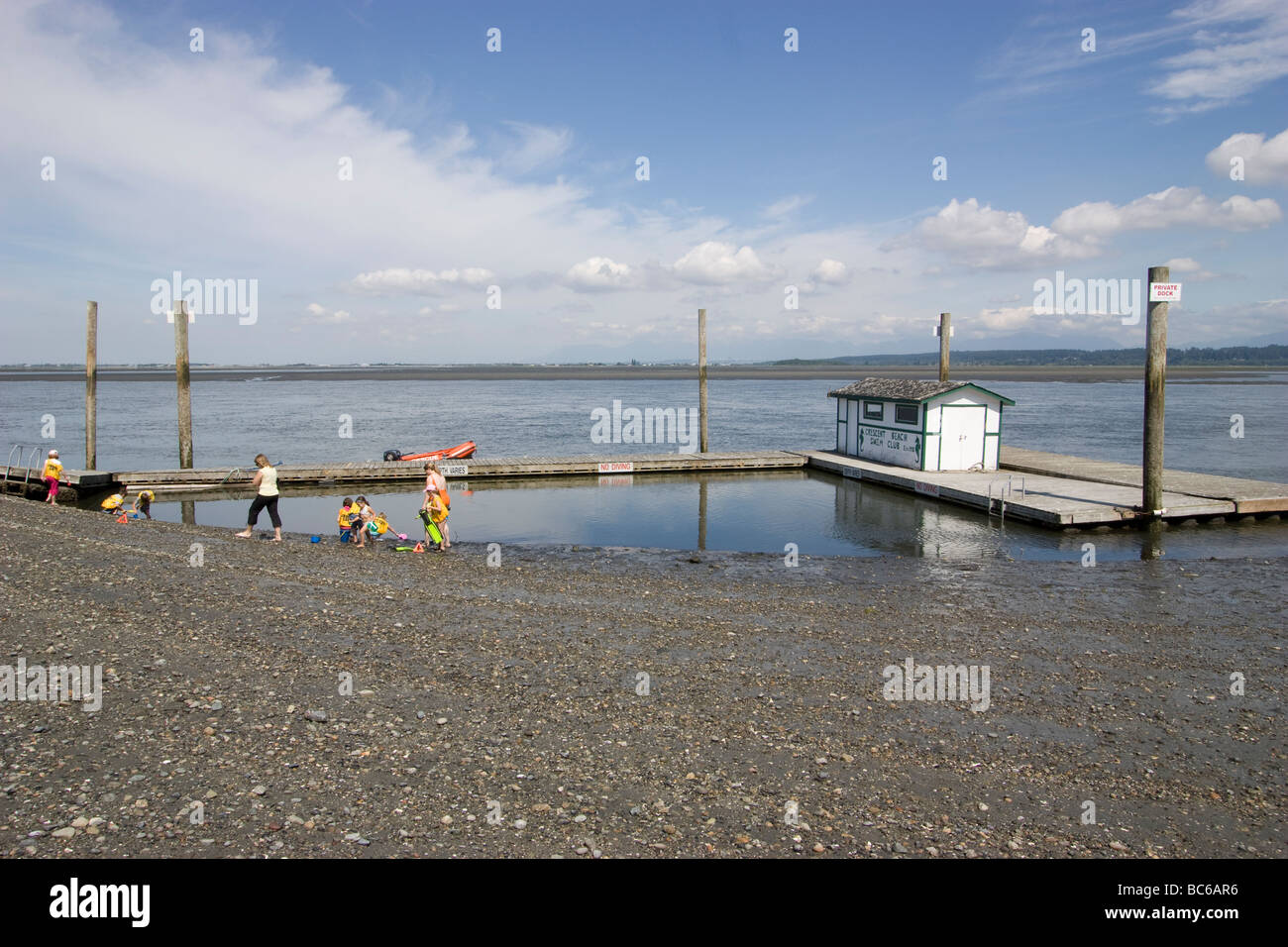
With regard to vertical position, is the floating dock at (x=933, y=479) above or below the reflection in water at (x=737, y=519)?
above

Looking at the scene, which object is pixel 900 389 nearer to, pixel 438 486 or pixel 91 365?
pixel 438 486

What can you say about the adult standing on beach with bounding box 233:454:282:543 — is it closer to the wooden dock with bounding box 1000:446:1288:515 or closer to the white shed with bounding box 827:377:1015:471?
the white shed with bounding box 827:377:1015:471

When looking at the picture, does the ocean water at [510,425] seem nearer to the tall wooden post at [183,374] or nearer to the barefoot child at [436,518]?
the tall wooden post at [183,374]

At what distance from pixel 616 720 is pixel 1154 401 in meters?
18.8

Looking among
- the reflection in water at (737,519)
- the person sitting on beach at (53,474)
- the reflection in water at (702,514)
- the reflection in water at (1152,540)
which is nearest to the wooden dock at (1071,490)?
the reflection in water at (1152,540)

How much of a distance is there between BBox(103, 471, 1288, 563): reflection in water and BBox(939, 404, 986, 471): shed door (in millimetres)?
2502

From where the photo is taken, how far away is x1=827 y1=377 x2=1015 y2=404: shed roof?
28344 mm

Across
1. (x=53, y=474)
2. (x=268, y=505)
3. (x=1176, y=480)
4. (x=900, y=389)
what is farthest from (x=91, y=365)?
(x=1176, y=480)

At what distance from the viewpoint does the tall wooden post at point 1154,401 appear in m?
21.0

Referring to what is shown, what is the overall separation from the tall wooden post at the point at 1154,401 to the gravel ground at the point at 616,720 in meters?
6.87

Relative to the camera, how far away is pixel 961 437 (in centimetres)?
2880

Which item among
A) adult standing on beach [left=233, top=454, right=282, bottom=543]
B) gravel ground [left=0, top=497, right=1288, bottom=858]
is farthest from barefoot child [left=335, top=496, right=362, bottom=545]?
gravel ground [left=0, top=497, right=1288, bottom=858]
